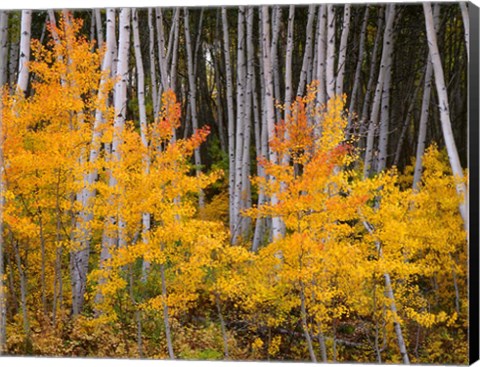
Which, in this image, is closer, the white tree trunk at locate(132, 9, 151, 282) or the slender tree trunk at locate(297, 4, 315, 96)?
the slender tree trunk at locate(297, 4, 315, 96)

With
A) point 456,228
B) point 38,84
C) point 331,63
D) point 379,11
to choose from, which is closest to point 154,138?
point 38,84

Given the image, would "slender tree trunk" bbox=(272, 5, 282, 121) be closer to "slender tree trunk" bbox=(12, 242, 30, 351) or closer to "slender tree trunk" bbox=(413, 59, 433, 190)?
"slender tree trunk" bbox=(413, 59, 433, 190)

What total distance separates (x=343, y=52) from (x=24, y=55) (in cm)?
308

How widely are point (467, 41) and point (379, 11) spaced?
881 mm

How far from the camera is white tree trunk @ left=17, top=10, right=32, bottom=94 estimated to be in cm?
766

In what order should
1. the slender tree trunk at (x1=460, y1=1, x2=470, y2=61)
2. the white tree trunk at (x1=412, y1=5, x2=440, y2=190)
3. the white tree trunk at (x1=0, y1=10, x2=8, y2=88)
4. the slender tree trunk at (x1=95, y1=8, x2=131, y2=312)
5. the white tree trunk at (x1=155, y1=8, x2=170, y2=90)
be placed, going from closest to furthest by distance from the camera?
the slender tree trunk at (x1=460, y1=1, x2=470, y2=61) < the white tree trunk at (x1=412, y1=5, x2=440, y2=190) < the slender tree trunk at (x1=95, y1=8, x2=131, y2=312) < the white tree trunk at (x1=0, y1=10, x2=8, y2=88) < the white tree trunk at (x1=155, y1=8, x2=170, y2=90)

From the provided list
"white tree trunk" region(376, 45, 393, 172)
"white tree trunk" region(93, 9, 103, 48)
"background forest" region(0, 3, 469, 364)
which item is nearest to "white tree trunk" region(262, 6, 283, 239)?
"background forest" region(0, 3, 469, 364)

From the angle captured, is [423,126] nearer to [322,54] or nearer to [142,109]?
[322,54]

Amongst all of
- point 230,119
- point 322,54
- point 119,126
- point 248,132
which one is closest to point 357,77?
point 322,54

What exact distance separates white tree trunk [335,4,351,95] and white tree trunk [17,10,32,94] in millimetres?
2991

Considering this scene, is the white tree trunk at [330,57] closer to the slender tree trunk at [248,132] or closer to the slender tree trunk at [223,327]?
the slender tree trunk at [248,132]

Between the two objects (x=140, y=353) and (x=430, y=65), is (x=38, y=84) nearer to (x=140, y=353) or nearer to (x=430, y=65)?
(x=140, y=353)

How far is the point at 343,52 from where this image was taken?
736 cm

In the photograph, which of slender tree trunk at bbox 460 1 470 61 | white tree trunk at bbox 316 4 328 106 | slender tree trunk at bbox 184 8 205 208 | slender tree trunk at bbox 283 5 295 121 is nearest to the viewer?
slender tree trunk at bbox 460 1 470 61
